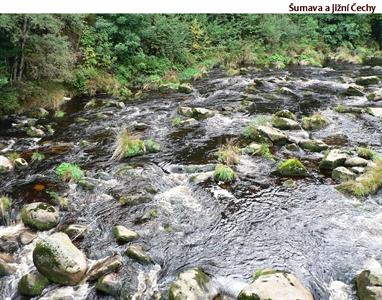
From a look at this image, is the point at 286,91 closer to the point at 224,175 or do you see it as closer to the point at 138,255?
the point at 224,175

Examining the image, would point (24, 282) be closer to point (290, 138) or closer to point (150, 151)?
point (150, 151)

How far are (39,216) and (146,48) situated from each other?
16435 mm

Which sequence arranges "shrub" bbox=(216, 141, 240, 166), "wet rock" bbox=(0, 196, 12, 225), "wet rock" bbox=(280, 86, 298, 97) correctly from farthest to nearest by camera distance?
"wet rock" bbox=(280, 86, 298, 97), "shrub" bbox=(216, 141, 240, 166), "wet rock" bbox=(0, 196, 12, 225)

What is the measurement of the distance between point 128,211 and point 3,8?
15.7 feet

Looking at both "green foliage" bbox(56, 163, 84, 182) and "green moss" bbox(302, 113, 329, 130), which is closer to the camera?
"green foliage" bbox(56, 163, 84, 182)

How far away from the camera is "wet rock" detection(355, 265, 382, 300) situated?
561 cm

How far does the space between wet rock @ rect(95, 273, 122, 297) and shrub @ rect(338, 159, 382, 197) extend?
5.45m

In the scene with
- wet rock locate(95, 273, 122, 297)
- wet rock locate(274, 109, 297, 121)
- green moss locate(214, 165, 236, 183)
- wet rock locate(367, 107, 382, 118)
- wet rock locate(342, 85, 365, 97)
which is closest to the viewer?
wet rock locate(95, 273, 122, 297)

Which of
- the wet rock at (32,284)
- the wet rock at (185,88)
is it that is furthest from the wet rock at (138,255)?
the wet rock at (185,88)

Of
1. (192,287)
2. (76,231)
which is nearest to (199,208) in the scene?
(76,231)

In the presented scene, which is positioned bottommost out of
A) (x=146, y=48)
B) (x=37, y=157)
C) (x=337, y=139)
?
(x=337, y=139)

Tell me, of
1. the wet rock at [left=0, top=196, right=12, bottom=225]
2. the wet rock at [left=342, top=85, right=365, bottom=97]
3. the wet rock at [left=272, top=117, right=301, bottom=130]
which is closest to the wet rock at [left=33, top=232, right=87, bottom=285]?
the wet rock at [left=0, top=196, right=12, bottom=225]

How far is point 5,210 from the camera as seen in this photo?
319 inches

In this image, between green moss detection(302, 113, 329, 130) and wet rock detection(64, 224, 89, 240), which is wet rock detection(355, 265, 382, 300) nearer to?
wet rock detection(64, 224, 89, 240)
